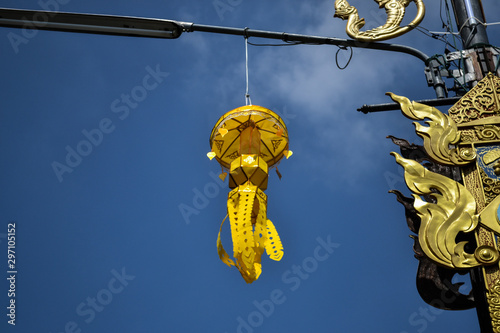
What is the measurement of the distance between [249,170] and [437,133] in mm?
1816

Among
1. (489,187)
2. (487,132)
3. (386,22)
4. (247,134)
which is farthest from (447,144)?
(247,134)

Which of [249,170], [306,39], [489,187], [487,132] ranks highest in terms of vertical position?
[306,39]

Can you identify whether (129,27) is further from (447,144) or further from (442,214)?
(442,214)

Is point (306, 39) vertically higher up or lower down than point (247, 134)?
higher up

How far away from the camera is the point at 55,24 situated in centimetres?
714

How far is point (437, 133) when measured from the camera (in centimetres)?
652

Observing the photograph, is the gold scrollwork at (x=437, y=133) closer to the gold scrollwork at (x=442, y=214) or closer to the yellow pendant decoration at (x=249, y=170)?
the gold scrollwork at (x=442, y=214)

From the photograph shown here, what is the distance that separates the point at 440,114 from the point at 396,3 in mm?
1670

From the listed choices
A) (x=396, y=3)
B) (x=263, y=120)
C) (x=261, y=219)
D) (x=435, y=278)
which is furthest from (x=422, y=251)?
(x=396, y=3)

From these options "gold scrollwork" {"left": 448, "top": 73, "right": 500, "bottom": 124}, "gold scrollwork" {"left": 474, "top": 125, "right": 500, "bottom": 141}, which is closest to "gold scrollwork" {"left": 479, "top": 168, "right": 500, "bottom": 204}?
"gold scrollwork" {"left": 474, "top": 125, "right": 500, "bottom": 141}

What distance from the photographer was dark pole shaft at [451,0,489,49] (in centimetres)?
→ 746

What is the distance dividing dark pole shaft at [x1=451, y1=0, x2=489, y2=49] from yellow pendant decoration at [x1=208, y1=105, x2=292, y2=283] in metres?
2.32

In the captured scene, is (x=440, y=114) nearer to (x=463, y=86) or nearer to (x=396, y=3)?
(x=463, y=86)

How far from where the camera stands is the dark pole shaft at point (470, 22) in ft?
24.5
